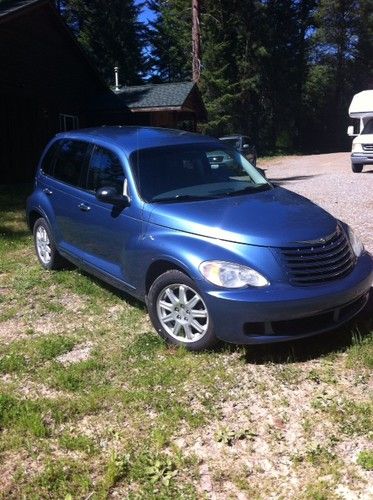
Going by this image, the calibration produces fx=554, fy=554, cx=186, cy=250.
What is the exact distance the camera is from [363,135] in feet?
67.9

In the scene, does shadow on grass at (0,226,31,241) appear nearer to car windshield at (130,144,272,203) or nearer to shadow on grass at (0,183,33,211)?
shadow on grass at (0,183,33,211)

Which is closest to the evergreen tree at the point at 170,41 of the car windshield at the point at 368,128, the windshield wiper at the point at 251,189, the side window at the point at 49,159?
the car windshield at the point at 368,128

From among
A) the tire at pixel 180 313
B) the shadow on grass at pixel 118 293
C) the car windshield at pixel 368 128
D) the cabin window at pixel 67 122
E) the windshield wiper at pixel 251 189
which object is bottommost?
the shadow on grass at pixel 118 293

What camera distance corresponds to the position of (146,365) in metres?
4.27

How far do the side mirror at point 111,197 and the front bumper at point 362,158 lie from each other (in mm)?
16897

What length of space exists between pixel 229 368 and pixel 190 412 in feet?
2.13

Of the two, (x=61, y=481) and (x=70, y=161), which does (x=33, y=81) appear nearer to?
(x=70, y=161)

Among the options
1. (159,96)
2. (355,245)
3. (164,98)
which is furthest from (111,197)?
(159,96)

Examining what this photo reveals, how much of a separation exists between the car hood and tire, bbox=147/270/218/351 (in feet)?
1.41

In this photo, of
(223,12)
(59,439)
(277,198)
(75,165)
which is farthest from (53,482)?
(223,12)

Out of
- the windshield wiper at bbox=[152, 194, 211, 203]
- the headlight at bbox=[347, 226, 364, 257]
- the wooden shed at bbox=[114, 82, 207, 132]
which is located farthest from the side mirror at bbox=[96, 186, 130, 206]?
the wooden shed at bbox=[114, 82, 207, 132]

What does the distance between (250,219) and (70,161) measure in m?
2.74

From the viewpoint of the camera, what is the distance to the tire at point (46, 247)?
6754mm

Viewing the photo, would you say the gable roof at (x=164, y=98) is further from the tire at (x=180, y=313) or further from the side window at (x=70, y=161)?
the tire at (x=180, y=313)
